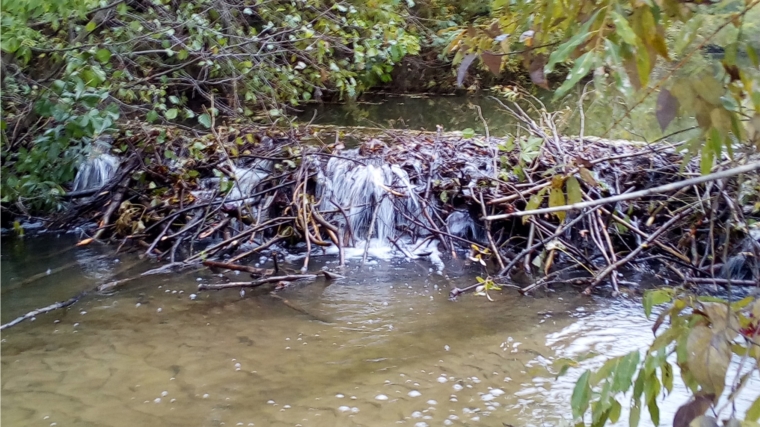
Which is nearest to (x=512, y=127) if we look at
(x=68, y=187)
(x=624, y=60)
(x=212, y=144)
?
(x=212, y=144)

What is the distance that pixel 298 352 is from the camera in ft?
11.1

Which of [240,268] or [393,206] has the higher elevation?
[393,206]

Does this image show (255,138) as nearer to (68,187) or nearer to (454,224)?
(68,187)

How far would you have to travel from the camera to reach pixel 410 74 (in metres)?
14.4

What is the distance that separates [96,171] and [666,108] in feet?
20.6

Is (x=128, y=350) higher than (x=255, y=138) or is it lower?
lower

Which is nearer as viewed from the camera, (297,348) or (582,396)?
(582,396)

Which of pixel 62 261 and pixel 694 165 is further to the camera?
pixel 694 165

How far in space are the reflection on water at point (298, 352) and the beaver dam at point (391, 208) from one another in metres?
0.39

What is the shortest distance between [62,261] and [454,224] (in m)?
3.61

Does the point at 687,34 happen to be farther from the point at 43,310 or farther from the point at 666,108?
the point at 43,310

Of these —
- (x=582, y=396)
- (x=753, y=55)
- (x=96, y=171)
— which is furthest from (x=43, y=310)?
(x=753, y=55)

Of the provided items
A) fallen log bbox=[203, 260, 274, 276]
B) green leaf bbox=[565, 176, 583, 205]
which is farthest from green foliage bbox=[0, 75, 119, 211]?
green leaf bbox=[565, 176, 583, 205]

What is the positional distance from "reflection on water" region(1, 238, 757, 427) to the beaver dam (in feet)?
1.29
